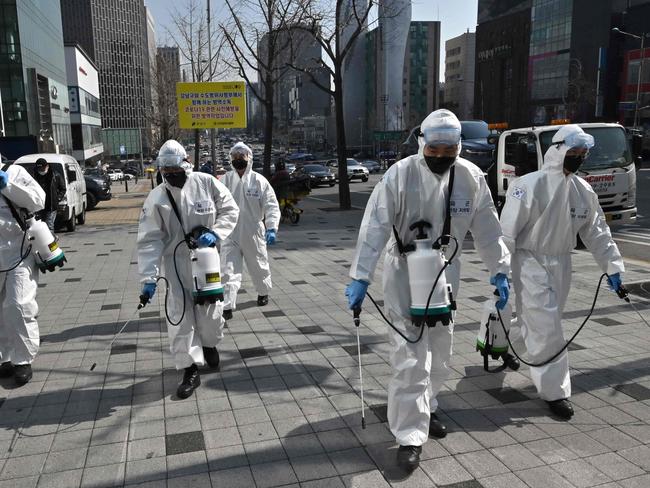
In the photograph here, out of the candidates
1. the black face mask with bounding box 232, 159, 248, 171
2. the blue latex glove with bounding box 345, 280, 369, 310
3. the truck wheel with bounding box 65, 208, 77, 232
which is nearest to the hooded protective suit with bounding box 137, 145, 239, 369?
the blue latex glove with bounding box 345, 280, 369, 310

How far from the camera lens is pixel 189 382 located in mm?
4473

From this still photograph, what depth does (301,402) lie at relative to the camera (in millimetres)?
4250

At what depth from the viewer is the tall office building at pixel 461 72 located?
110312 millimetres

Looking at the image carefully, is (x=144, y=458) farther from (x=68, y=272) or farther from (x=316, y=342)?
(x=68, y=272)

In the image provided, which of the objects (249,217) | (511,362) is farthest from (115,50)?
(511,362)

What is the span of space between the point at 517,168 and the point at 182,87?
9.49 m

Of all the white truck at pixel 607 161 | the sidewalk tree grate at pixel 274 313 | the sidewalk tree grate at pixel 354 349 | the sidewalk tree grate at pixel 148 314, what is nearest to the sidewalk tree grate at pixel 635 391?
the sidewalk tree grate at pixel 354 349

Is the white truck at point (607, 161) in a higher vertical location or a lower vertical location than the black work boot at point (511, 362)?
higher

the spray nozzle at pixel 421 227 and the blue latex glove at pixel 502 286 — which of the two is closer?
the spray nozzle at pixel 421 227

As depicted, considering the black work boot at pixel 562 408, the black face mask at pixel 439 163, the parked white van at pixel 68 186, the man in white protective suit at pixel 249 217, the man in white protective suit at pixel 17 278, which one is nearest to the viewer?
the black face mask at pixel 439 163

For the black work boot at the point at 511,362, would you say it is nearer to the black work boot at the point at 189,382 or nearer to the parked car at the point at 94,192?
the black work boot at the point at 189,382

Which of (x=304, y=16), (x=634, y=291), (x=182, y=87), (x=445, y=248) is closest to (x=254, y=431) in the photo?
(x=445, y=248)

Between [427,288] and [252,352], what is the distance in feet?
8.29

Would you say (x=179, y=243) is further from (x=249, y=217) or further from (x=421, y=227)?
(x=249, y=217)
